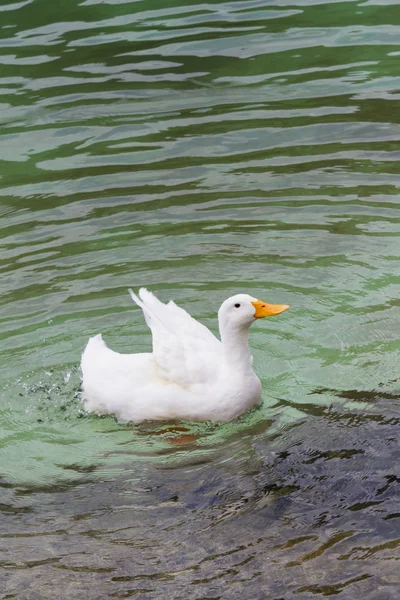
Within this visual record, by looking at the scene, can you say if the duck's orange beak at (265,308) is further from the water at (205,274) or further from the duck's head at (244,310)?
the water at (205,274)

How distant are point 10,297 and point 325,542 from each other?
13.2 ft

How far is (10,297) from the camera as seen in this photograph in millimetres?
8438

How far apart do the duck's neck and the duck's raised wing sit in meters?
0.18

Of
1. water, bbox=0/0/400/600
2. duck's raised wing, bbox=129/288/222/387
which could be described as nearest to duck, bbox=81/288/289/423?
duck's raised wing, bbox=129/288/222/387

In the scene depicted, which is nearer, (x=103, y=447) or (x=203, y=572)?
(x=203, y=572)

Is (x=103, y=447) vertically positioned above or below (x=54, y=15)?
below

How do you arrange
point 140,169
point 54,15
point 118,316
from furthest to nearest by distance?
point 54,15 < point 140,169 < point 118,316

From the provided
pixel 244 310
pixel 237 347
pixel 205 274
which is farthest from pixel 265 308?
pixel 205 274

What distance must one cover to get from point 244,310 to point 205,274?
1891 mm

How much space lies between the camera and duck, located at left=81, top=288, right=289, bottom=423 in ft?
22.4

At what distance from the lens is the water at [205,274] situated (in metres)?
5.48

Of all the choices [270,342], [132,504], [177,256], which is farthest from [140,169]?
[132,504]

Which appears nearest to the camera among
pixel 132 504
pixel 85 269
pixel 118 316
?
pixel 132 504

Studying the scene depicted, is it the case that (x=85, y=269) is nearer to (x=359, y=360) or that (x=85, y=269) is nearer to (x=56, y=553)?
(x=359, y=360)
